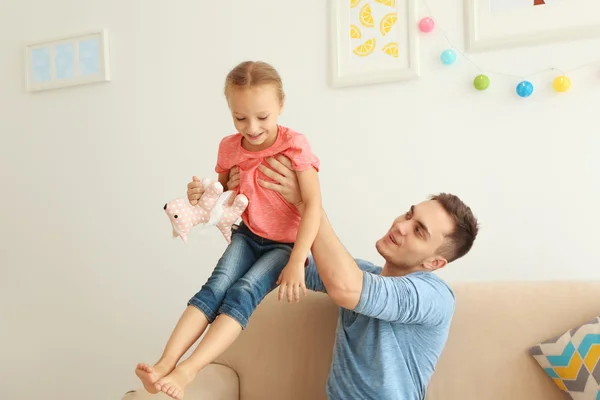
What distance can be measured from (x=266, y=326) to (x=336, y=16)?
47.7 inches

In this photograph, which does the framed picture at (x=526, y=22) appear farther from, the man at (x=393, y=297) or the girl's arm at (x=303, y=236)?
the girl's arm at (x=303, y=236)

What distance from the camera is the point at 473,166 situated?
2.24 m

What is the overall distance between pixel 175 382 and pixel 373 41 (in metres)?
1.52

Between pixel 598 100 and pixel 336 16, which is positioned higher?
pixel 336 16

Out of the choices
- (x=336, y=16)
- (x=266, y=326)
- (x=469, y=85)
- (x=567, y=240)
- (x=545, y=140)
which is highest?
(x=336, y=16)

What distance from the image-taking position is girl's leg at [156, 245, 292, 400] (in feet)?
4.52

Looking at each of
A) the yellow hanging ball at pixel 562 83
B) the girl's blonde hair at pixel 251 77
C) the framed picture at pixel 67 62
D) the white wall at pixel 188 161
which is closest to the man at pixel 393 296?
the girl's blonde hair at pixel 251 77

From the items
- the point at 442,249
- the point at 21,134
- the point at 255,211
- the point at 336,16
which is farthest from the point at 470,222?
the point at 21,134

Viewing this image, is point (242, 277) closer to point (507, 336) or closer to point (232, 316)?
point (232, 316)

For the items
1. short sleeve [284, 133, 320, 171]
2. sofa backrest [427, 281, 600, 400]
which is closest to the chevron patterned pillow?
sofa backrest [427, 281, 600, 400]

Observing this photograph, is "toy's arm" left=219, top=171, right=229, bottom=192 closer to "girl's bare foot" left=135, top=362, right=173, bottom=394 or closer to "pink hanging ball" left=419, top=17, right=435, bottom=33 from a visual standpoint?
"girl's bare foot" left=135, top=362, right=173, bottom=394

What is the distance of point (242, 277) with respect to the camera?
5.15 feet

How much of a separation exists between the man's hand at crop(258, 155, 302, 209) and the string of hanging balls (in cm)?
95

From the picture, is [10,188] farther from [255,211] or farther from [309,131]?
[255,211]
